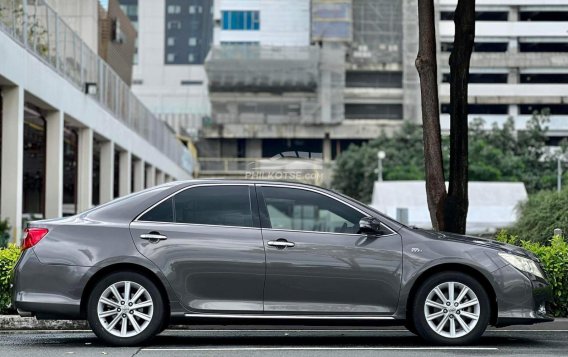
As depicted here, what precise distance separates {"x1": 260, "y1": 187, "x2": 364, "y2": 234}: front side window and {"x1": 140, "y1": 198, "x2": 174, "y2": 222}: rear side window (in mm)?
856

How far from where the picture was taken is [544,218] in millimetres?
25766

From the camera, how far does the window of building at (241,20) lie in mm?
98000

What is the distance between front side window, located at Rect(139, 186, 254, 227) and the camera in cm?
998

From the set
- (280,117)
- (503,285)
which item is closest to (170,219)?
(503,285)

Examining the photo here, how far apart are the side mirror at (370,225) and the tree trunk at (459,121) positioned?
15.5ft

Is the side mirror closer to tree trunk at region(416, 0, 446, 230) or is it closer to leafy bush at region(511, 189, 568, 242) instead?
tree trunk at region(416, 0, 446, 230)

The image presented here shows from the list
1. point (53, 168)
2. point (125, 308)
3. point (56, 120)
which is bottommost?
point (125, 308)

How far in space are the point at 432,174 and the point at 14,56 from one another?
1047cm

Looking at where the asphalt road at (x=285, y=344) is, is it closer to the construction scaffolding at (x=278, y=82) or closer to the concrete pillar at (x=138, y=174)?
the concrete pillar at (x=138, y=174)

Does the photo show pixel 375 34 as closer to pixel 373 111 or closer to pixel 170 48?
pixel 373 111

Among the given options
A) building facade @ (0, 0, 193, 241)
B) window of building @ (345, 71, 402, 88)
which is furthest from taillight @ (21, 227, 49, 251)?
window of building @ (345, 71, 402, 88)

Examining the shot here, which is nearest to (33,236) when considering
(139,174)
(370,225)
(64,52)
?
(370,225)

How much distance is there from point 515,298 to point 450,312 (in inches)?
23.7

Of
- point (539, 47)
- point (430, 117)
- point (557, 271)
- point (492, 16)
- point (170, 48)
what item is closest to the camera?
point (557, 271)
